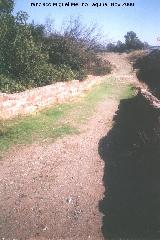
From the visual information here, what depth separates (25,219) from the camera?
5.21 meters

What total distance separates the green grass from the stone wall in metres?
0.30

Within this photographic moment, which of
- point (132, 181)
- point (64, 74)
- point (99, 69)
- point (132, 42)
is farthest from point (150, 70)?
point (132, 181)

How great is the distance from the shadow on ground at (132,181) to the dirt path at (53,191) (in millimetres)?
233

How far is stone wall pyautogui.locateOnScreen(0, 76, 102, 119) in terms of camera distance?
10.1 metres

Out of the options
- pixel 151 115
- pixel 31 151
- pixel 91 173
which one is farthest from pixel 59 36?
pixel 91 173

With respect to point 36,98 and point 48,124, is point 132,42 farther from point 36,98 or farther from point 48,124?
point 48,124

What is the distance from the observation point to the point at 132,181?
6742 millimetres

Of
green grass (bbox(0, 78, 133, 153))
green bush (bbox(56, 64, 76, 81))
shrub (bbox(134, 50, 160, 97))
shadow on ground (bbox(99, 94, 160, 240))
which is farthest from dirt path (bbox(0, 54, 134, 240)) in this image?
shrub (bbox(134, 50, 160, 97))

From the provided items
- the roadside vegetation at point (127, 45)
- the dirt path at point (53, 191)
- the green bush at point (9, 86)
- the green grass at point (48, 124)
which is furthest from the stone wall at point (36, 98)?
the roadside vegetation at point (127, 45)

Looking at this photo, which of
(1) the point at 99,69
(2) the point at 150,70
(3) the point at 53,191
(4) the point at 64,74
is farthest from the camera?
(2) the point at 150,70

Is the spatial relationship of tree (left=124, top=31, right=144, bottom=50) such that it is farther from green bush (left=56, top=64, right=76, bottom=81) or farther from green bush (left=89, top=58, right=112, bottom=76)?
green bush (left=56, top=64, right=76, bottom=81)

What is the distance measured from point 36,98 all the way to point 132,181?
619 cm

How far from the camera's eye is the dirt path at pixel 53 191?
5000 millimetres

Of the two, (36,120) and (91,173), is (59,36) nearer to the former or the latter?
(36,120)
